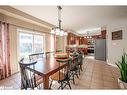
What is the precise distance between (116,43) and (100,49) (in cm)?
233

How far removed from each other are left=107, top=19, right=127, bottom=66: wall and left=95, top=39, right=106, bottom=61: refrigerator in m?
Result: 1.51

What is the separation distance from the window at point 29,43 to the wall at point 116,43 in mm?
3962

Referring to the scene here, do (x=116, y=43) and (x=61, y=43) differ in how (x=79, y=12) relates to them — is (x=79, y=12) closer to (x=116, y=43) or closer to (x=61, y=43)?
(x=116, y=43)

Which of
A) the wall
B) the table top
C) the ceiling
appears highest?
the ceiling

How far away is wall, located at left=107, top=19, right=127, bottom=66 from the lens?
5.25m

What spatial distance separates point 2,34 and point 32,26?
1777 mm

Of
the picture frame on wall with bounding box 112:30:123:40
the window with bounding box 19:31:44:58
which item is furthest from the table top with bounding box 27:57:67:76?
the picture frame on wall with bounding box 112:30:123:40

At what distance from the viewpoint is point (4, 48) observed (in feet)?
12.6

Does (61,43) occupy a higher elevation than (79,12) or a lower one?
lower

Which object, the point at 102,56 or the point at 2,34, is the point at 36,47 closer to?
the point at 2,34

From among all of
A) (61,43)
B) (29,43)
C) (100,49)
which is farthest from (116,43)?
(29,43)

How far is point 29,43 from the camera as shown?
556cm

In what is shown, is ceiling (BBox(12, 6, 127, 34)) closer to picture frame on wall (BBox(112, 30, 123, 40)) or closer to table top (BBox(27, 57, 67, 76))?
picture frame on wall (BBox(112, 30, 123, 40))

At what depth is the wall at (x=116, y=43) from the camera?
5252 millimetres
